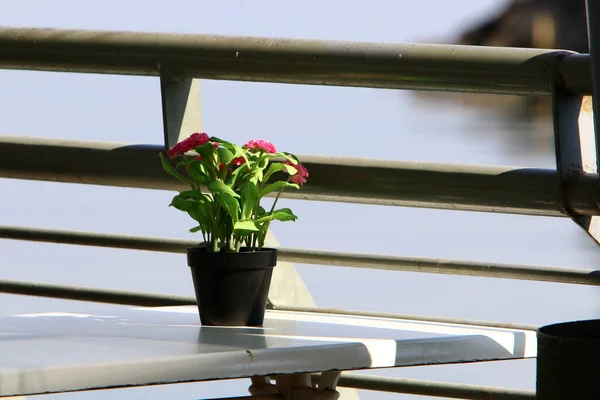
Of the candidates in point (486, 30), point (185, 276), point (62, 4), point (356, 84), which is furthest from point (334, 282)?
point (62, 4)

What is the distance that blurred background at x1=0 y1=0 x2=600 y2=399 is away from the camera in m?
2.46

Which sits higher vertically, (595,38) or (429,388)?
(595,38)

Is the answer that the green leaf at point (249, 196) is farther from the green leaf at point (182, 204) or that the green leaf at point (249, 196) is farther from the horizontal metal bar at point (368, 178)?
the horizontal metal bar at point (368, 178)

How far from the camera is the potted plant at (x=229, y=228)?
162cm

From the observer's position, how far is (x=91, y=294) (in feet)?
→ 8.71

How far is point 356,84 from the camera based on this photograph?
1929mm

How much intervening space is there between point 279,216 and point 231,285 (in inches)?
5.8

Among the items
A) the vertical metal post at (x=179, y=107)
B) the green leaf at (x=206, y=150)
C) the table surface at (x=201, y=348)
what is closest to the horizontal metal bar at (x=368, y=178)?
the vertical metal post at (x=179, y=107)

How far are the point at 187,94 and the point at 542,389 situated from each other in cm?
123

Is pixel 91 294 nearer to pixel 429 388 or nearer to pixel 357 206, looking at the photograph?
pixel 357 206

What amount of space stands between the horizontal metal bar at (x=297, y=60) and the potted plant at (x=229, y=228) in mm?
295

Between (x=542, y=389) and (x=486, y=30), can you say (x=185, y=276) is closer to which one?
(x=486, y=30)

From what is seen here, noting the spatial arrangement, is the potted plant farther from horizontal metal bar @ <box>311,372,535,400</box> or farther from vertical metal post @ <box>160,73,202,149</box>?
horizontal metal bar @ <box>311,372,535,400</box>

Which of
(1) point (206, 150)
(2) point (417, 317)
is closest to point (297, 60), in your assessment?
(1) point (206, 150)
